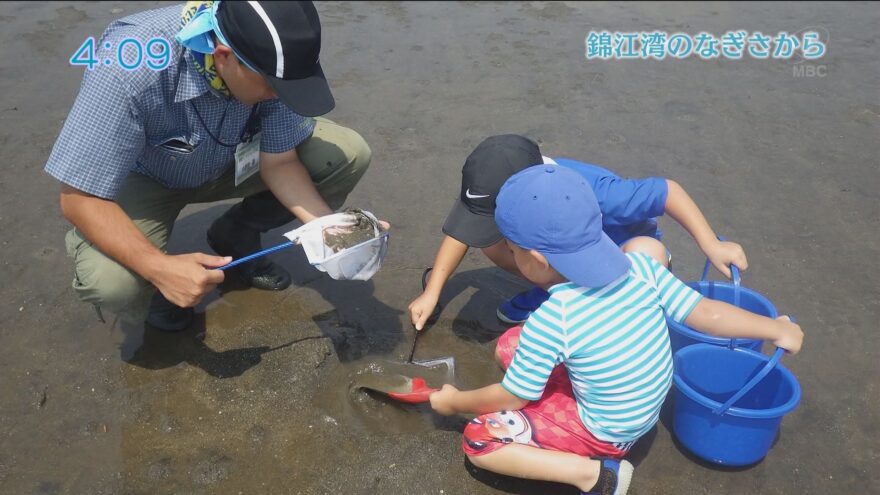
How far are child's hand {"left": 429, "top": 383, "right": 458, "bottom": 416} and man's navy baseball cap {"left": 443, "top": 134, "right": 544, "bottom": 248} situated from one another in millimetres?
480

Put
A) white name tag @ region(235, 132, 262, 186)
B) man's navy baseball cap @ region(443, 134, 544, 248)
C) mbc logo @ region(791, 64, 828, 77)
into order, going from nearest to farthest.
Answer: man's navy baseball cap @ region(443, 134, 544, 248), white name tag @ region(235, 132, 262, 186), mbc logo @ region(791, 64, 828, 77)

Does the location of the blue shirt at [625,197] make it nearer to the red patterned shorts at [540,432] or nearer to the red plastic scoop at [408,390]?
the red patterned shorts at [540,432]

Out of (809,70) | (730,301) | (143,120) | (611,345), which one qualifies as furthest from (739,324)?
(809,70)

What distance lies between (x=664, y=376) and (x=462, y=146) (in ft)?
7.70

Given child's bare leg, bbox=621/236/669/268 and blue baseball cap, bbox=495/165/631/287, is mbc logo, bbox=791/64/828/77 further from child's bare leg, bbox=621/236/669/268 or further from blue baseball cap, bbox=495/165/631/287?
blue baseball cap, bbox=495/165/631/287

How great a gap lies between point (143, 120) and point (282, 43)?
590 mm

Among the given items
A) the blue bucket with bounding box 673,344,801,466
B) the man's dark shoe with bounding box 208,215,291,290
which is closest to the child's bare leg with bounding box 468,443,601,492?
the blue bucket with bounding box 673,344,801,466

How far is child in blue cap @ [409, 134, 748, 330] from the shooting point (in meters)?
2.35

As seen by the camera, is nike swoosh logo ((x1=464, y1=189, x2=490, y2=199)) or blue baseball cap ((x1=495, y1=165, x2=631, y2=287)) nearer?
blue baseball cap ((x1=495, y1=165, x2=631, y2=287))

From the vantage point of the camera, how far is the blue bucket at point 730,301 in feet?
7.36

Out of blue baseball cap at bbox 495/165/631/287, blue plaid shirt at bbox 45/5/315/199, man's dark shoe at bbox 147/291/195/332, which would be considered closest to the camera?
blue baseball cap at bbox 495/165/631/287

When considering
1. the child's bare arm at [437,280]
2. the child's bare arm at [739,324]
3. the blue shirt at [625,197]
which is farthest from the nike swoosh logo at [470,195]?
the child's bare arm at [739,324]

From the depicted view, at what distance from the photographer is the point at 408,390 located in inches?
97.2

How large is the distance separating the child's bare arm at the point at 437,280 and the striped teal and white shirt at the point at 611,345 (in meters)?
0.58
